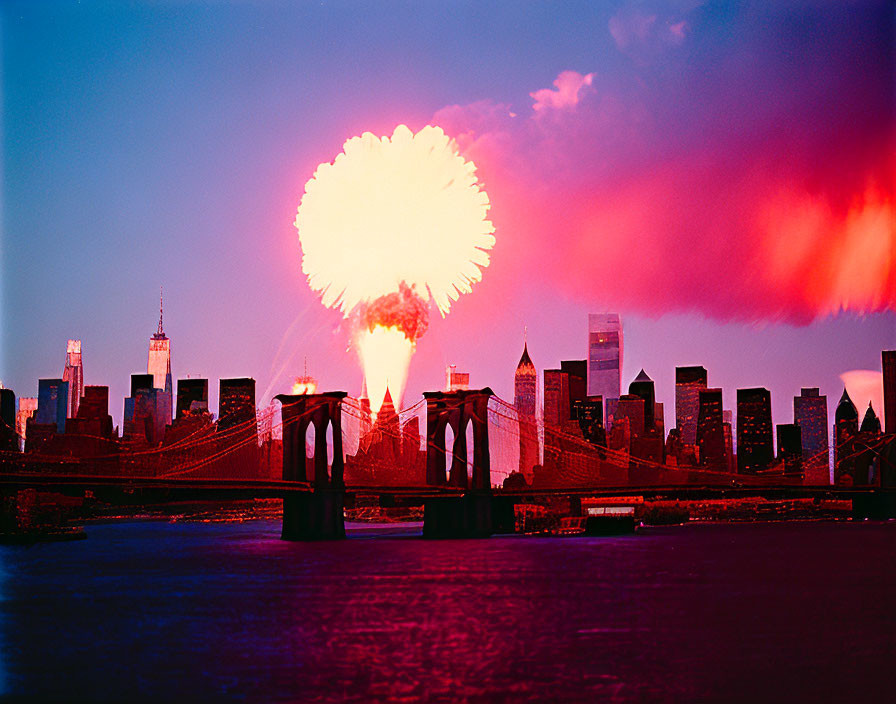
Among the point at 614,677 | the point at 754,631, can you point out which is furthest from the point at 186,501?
the point at 614,677

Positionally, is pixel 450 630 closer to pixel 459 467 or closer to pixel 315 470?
pixel 315 470

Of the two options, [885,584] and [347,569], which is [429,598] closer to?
[347,569]

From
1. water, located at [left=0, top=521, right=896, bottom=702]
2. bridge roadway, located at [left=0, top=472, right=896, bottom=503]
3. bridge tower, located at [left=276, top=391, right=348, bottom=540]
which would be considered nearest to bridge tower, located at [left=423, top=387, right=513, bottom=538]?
bridge roadway, located at [left=0, top=472, right=896, bottom=503]

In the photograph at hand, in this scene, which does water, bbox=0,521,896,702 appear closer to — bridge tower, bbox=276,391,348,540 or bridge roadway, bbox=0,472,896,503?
bridge roadway, bbox=0,472,896,503

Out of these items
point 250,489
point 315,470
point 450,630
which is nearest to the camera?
point 450,630

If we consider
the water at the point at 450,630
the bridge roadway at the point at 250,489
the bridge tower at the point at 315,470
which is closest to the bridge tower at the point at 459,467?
the bridge roadway at the point at 250,489

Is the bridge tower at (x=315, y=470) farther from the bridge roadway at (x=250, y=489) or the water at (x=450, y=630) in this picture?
the water at (x=450, y=630)

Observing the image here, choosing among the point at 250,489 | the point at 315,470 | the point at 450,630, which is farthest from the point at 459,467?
the point at 450,630
